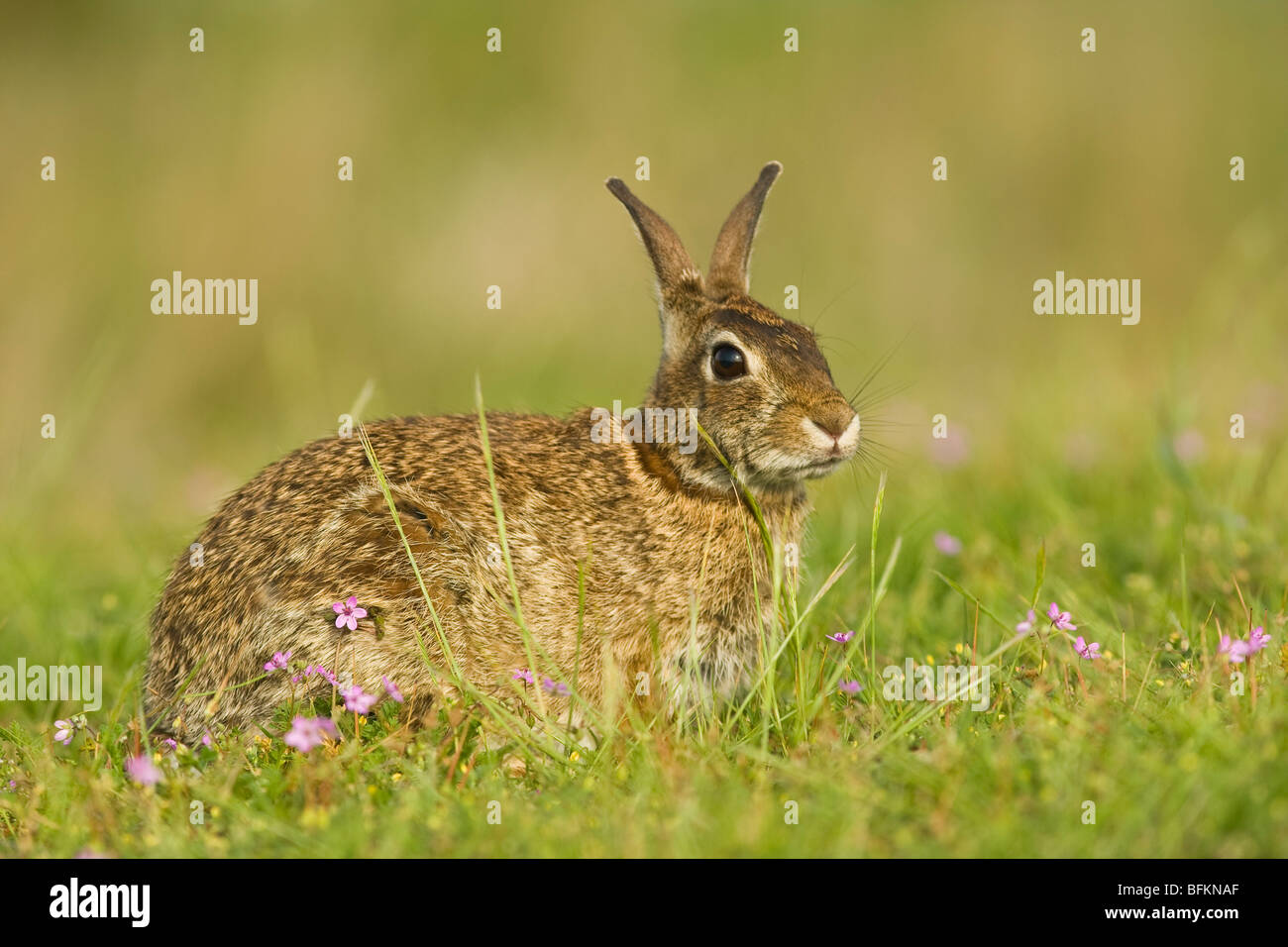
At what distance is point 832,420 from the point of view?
5.64 m

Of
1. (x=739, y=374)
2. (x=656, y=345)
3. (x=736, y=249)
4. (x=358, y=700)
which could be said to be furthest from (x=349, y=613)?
(x=656, y=345)

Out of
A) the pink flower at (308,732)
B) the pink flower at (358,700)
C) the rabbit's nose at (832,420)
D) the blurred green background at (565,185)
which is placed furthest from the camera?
the blurred green background at (565,185)

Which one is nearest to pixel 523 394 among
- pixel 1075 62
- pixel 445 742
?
pixel 445 742

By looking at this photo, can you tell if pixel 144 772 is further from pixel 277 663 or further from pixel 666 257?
pixel 666 257

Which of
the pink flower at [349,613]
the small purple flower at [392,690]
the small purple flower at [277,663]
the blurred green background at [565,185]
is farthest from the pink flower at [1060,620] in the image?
the blurred green background at [565,185]

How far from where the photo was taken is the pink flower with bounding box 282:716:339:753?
4488mm

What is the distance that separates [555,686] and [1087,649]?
1.98m

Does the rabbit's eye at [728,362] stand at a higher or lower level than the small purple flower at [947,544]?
higher

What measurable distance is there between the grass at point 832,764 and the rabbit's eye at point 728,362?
2.98 feet

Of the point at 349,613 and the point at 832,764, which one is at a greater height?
the point at 349,613

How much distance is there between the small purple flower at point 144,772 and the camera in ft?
13.9

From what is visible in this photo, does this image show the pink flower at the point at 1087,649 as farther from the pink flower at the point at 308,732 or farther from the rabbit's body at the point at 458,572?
the pink flower at the point at 308,732

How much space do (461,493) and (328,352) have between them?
832 cm

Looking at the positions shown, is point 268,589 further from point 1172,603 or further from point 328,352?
point 328,352
